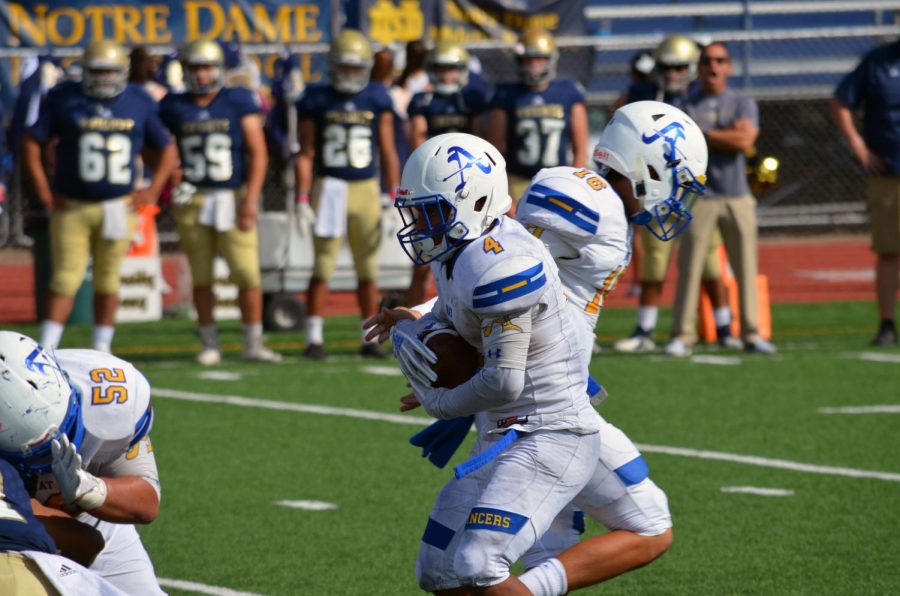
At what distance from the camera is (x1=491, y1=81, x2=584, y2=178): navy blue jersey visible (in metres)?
9.94

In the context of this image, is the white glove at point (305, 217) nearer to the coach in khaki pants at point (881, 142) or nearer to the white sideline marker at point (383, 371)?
the white sideline marker at point (383, 371)

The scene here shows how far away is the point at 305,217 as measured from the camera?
10.6 m

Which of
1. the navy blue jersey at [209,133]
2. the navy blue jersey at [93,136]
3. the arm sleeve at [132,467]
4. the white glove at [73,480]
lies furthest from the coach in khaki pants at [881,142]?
the white glove at [73,480]

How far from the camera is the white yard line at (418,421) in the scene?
658 cm

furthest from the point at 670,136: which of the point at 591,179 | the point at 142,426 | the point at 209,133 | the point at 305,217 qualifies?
the point at 305,217

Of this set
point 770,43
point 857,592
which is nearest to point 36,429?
point 857,592

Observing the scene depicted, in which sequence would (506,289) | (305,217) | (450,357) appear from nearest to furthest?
1. (506,289)
2. (450,357)
3. (305,217)

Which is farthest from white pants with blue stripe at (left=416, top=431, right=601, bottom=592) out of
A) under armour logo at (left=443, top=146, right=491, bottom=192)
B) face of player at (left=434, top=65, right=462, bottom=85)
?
face of player at (left=434, top=65, right=462, bottom=85)

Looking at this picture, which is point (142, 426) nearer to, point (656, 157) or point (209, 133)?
point (656, 157)

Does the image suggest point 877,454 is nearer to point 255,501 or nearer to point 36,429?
point 255,501

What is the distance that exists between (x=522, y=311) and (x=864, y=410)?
180 inches

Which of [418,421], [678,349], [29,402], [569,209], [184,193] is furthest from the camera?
[678,349]

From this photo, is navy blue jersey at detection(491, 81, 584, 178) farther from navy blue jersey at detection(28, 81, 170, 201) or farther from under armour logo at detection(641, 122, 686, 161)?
under armour logo at detection(641, 122, 686, 161)

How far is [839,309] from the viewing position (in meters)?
12.2
